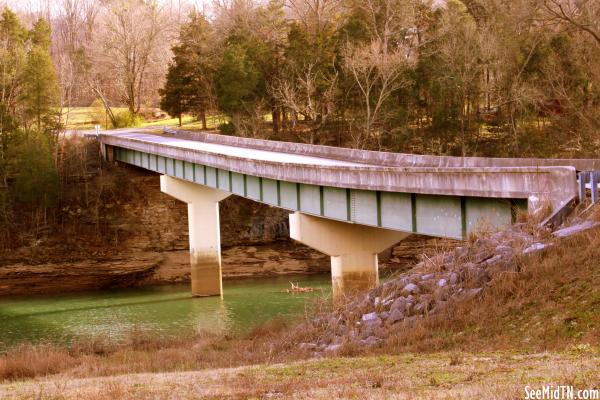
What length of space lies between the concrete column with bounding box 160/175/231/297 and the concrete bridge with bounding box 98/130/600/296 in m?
0.05

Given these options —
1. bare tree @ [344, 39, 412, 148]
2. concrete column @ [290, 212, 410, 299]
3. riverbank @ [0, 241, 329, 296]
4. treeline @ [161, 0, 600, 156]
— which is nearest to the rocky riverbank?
concrete column @ [290, 212, 410, 299]

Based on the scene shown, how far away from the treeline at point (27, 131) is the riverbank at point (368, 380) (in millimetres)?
36365

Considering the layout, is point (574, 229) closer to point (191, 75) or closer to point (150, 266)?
point (150, 266)

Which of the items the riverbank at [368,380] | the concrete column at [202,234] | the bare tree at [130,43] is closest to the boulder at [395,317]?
the riverbank at [368,380]

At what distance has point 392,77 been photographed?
183ft

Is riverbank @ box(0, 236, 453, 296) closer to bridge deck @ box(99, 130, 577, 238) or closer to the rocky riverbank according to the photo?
bridge deck @ box(99, 130, 577, 238)

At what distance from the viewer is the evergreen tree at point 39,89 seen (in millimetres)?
51812

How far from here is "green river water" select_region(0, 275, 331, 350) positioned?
33.7 m

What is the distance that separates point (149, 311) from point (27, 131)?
16.9 meters

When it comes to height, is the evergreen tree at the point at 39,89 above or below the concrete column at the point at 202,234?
above

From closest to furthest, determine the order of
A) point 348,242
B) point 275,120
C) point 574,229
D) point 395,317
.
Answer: point 574,229
point 395,317
point 348,242
point 275,120

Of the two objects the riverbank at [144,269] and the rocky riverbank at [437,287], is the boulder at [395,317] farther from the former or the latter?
the riverbank at [144,269]

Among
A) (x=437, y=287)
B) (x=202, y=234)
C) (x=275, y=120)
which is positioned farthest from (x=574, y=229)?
(x=275, y=120)

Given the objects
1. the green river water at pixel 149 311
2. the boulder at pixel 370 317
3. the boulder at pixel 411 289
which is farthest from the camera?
the green river water at pixel 149 311
